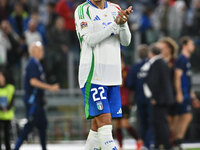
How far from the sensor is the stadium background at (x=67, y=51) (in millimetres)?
17969

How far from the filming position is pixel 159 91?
1338cm

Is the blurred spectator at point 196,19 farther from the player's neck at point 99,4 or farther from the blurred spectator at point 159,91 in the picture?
the player's neck at point 99,4

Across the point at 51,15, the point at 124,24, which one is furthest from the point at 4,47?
the point at 124,24

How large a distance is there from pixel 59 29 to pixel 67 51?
2.43 ft

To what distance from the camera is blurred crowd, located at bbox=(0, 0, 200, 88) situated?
18125 millimetres

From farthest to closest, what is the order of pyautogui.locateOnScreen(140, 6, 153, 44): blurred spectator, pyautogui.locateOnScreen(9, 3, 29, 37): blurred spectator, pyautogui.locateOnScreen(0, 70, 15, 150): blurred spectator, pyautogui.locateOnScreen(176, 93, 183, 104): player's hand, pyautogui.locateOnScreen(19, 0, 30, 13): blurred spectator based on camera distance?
1. pyautogui.locateOnScreen(19, 0, 30, 13): blurred spectator
2. pyautogui.locateOnScreen(9, 3, 29, 37): blurred spectator
3. pyautogui.locateOnScreen(140, 6, 153, 44): blurred spectator
4. pyautogui.locateOnScreen(176, 93, 183, 104): player's hand
5. pyautogui.locateOnScreen(0, 70, 15, 150): blurred spectator

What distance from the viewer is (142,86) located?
1418 centimetres

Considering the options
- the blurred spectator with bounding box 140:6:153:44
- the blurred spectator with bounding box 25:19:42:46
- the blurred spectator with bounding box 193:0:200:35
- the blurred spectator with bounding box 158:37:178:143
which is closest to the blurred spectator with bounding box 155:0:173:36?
the blurred spectator with bounding box 140:6:153:44

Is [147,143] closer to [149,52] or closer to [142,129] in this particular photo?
[142,129]

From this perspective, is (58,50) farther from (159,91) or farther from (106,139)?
Result: (106,139)

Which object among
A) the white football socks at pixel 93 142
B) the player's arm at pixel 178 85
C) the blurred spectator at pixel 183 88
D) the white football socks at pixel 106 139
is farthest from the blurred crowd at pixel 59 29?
the white football socks at pixel 106 139

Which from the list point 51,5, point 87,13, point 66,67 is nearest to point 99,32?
point 87,13

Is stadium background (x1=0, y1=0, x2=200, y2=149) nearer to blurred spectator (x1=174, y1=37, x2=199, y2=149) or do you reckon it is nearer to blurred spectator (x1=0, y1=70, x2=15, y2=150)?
blurred spectator (x1=174, y1=37, x2=199, y2=149)

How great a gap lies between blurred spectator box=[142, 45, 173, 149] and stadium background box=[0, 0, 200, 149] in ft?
13.4
